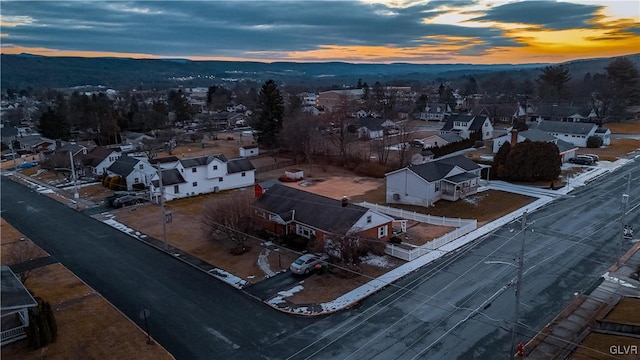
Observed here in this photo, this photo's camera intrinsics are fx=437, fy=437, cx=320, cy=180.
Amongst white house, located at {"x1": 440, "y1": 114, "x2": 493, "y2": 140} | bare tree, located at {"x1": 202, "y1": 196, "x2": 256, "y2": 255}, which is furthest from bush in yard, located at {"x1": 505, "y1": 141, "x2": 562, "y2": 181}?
bare tree, located at {"x1": 202, "y1": 196, "x2": 256, "y2": 255}

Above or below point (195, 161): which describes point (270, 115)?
above

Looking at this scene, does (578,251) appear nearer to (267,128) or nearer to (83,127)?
(267,128)

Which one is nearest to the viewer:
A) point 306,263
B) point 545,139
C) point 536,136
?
point 306,263

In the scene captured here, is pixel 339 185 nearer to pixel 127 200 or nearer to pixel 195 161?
pixel 195 161

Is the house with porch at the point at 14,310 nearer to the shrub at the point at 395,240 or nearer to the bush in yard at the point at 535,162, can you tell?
the shrub at the point at 395,240

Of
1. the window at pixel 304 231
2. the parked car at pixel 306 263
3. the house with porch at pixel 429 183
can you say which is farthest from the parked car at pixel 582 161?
the parked car at pixel 306 263

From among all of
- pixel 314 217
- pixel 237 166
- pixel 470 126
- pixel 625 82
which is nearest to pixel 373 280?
pixel 314 217

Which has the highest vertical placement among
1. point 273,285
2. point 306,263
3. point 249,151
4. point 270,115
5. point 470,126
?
point 270,115

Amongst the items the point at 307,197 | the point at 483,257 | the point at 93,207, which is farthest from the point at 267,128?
the point at 483,257

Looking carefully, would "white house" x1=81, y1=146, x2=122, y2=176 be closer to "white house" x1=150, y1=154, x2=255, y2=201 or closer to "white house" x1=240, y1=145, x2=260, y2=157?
"white house" x1=150, y1=154, x2=255, y2=201
